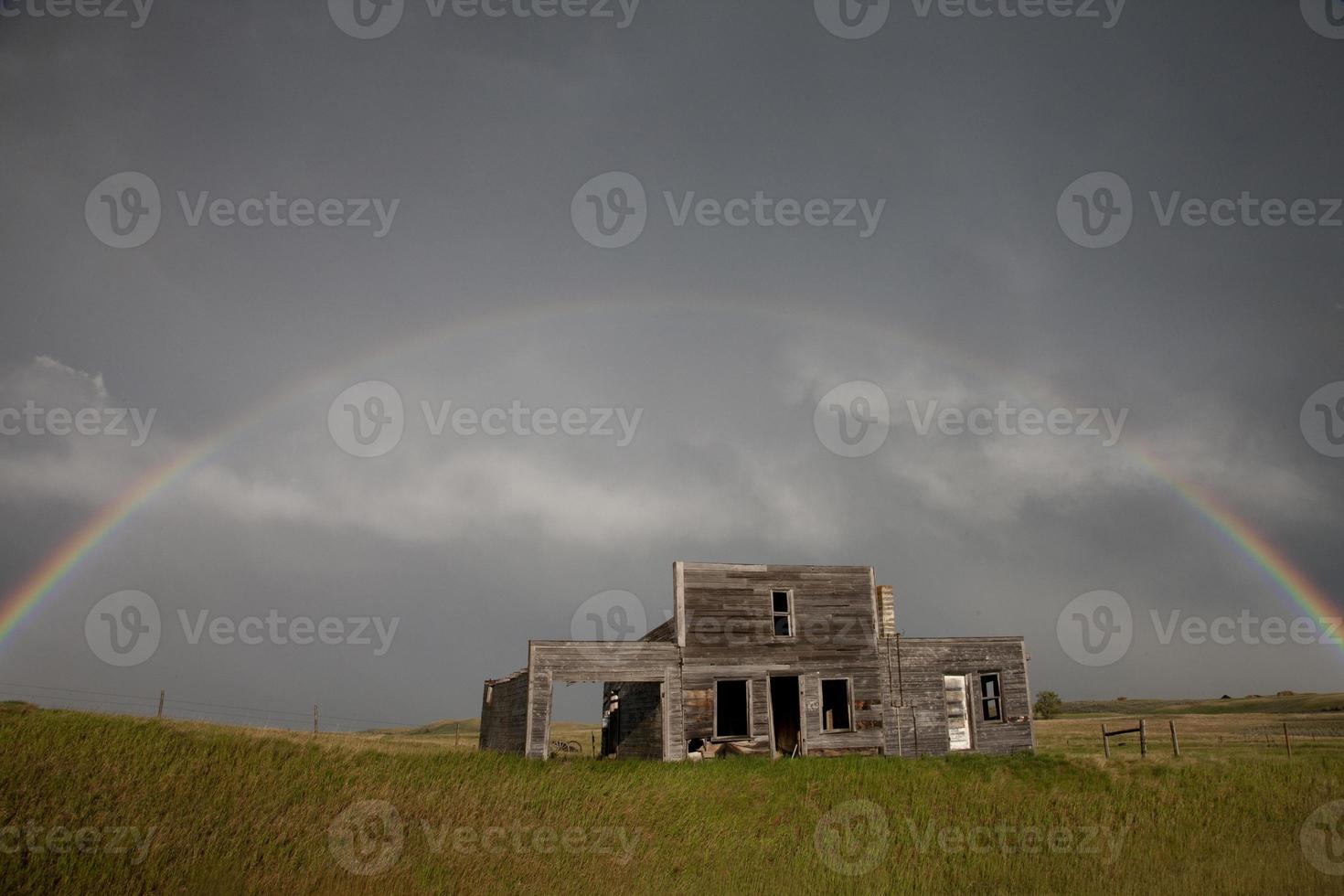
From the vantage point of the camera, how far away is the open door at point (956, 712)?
1174 inches

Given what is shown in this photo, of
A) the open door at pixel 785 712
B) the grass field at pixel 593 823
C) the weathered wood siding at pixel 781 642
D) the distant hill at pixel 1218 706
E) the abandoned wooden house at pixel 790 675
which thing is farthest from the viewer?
the distant hill at pixel 1218 706

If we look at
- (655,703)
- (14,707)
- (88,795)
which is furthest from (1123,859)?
(14,707)

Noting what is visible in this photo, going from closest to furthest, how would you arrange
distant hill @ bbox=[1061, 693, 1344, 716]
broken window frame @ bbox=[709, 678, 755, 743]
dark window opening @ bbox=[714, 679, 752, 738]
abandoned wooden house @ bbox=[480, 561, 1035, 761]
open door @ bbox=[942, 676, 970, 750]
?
abandoned wooden house @ bbox=[480, 561, 1035, 761] < broken window frame @ bbox=[709, 678, 755, 743] < open door @ bbox=[942, 676, 970, 750] < dark window opening @ bbox=[714, 679, 752, 738] < distant hill @ bbox=[1061, 693, 1344, 716]

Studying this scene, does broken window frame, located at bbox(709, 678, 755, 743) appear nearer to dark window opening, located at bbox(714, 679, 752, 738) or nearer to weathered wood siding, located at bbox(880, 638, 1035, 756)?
dark window opening, located at bbox(714, 679, 752, 738)

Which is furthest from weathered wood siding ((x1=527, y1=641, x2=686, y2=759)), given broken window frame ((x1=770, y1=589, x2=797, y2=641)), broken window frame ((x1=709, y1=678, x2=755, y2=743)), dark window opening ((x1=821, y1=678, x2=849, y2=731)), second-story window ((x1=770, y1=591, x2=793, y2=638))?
dark window opening ((x1=821, y1=678, x2=849, y2=731))

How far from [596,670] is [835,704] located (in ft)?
31.8

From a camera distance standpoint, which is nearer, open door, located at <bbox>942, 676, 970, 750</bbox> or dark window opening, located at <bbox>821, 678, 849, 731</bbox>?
dark window opening, located at <bbox>821, 678, 849, 731</bbox>

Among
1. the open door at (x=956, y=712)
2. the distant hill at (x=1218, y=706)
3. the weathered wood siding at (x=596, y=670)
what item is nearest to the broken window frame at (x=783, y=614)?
the weathered wood siding at (x=596, y=670)

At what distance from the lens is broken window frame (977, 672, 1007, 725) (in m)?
30.4

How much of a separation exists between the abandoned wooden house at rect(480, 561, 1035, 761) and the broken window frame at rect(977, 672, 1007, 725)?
0.17ft

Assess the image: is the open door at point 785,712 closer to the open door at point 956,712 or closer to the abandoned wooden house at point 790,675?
the abandoned wooden house at point 790,675

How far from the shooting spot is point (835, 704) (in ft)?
99.8

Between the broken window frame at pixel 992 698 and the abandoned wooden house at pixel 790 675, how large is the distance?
2.0 inches

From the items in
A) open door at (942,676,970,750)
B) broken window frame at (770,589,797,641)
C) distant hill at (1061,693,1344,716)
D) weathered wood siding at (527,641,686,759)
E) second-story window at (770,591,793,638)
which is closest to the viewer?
weathered wood siding at (527,641,686,759)
